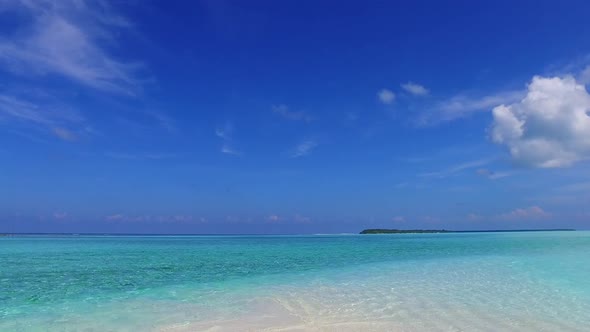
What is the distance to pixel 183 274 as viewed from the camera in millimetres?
15773

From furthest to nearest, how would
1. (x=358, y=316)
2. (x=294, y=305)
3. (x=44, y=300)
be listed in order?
→ (x=44, y=300) < (x=294, y=305) < (x=358, y=316)

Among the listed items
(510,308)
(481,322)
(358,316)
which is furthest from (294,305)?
(510,308)

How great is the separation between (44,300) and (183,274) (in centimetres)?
618

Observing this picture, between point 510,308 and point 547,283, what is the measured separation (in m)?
4.62

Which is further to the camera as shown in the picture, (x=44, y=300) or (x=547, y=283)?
(x=547, y=283)

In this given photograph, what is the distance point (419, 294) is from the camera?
33.5 feet

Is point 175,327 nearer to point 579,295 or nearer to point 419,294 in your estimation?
point 419,294

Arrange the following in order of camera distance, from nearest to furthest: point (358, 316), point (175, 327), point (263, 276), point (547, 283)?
1. point (175, 327)
2. point (358, 316)
3. point (547, 283)
4. point (263, 276)

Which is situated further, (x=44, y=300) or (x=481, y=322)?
(x=44, y=300)

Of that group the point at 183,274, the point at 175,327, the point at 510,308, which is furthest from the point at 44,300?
the point at 510,308

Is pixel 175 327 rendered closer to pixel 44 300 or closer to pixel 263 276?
pixel 44 300

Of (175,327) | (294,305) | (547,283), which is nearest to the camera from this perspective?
(175,327)

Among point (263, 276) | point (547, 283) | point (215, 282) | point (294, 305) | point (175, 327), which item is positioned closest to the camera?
point (175, 327)

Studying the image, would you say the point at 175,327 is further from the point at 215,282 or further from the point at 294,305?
the point at 215,282
